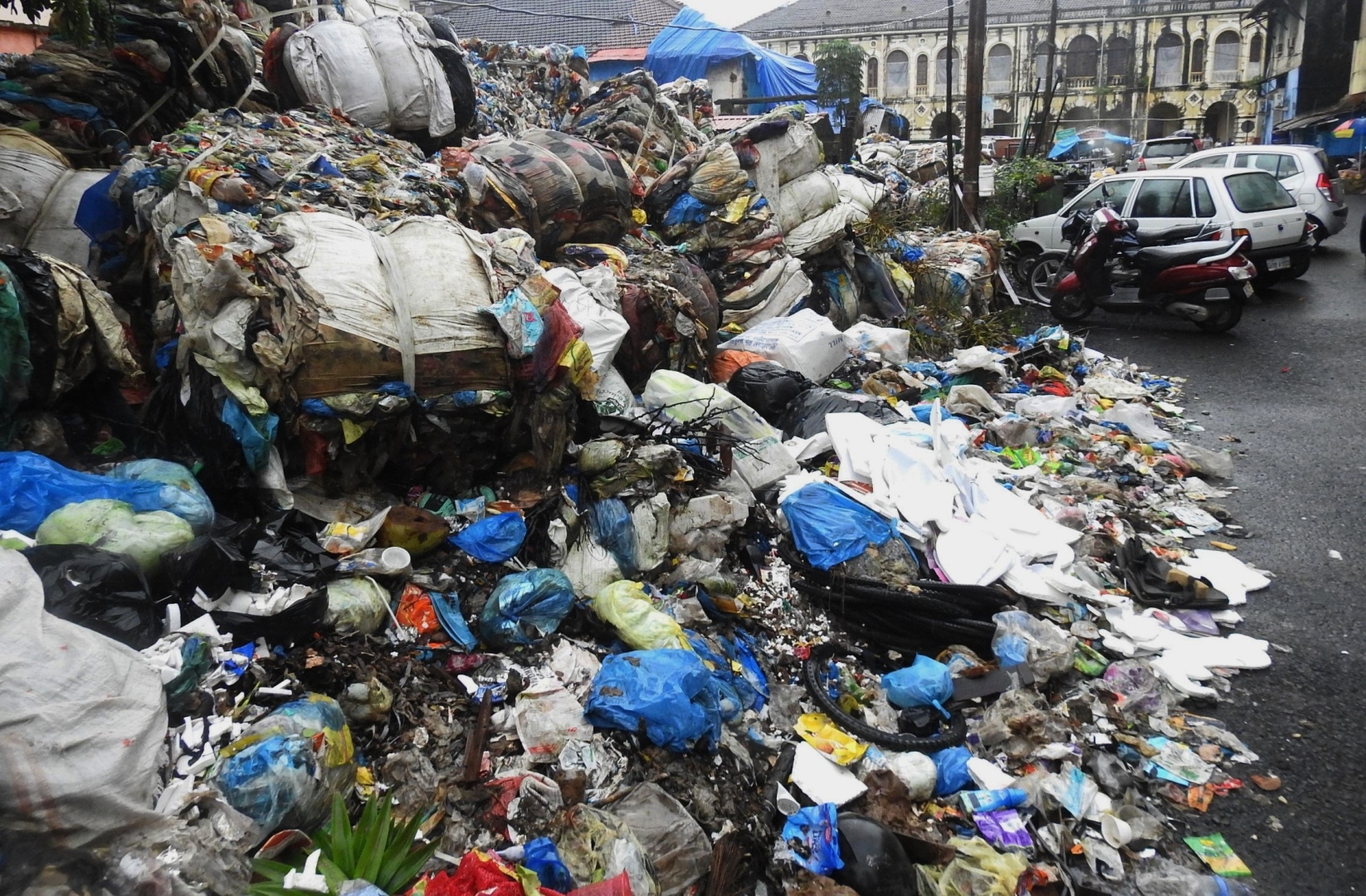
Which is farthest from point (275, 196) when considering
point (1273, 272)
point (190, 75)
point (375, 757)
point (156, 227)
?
point (1273, 272)

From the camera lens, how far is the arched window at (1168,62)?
39438mm

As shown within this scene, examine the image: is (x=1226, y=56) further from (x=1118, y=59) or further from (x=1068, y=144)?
(x=1068, y=144)

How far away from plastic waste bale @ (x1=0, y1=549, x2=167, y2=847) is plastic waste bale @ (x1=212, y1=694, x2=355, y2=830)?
7.1 inches

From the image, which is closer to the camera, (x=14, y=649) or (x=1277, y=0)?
(x=14, y=649)

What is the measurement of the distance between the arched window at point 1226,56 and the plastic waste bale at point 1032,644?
45.4 metres

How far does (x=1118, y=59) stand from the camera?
Answer: 4038 centimetres

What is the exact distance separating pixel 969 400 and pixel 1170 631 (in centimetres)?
240

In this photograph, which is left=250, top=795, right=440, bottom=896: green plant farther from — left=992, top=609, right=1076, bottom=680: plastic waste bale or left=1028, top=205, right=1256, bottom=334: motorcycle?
left=1028, top=205, right=1256, bottom=334: motorcycle

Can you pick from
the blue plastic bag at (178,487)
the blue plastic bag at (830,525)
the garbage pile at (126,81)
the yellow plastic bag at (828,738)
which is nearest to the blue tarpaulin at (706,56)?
the garbage pile at (126,81)

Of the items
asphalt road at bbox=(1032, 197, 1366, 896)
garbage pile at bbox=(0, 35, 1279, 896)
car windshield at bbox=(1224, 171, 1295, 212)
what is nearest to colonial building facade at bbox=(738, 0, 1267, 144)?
car windshield at bbox=(1224, 171, 1295, 212)

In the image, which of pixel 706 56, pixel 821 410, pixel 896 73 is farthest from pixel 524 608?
pixel 896 73

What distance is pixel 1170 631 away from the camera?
142 inches

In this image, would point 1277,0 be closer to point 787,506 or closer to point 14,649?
point 787,506

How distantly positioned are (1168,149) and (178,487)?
20.8 meters
